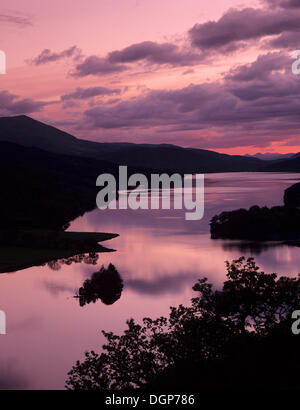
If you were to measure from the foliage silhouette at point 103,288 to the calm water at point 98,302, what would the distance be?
1022 mm

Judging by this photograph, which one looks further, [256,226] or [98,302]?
[256,226]

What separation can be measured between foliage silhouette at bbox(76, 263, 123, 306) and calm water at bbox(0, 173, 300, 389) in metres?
1.02

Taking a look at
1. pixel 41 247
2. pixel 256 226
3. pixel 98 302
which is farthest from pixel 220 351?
pixel 256 226

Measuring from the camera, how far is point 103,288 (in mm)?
57188

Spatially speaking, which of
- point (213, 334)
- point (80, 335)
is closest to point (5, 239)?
point (80, 335)

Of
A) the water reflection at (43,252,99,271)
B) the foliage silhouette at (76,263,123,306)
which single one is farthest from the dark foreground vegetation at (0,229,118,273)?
the foliage silhouette at (76,263,123,306)

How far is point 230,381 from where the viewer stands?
22234 millimetres

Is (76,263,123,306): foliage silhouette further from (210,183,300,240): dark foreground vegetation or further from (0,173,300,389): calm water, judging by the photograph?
(210,183,300,240): dark foreground vegetation

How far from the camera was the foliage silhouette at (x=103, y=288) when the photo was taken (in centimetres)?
5297

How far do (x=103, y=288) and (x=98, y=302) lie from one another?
5.86m

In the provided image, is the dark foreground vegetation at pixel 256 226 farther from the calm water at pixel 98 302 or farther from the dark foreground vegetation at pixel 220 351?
the dark foreground vegetation at pixel 220 351

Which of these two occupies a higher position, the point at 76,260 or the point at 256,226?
the point at 256,226

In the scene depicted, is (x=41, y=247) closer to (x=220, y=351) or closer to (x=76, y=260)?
(x=76, y=260)
